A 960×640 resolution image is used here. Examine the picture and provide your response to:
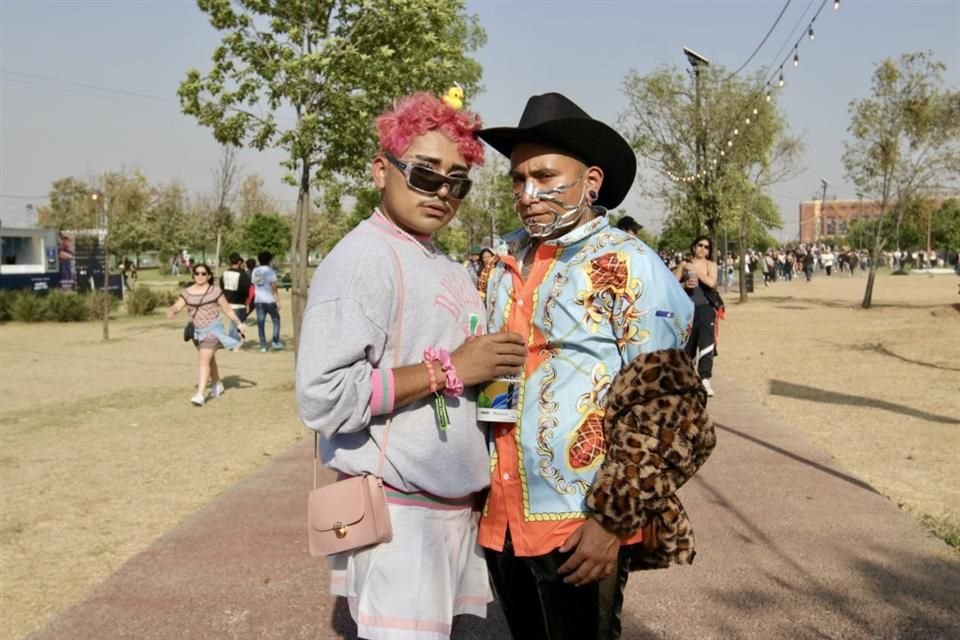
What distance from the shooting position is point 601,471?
2084 millimetres

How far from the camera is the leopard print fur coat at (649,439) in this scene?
6.64 feet

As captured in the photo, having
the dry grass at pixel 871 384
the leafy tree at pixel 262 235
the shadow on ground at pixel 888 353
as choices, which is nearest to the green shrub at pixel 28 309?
the dry grass at pixel 871 384

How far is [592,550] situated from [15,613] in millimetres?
3246

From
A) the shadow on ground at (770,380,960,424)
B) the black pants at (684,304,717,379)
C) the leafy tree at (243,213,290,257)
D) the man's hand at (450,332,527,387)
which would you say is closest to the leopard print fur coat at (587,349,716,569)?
the man's hand at (450,332,527,387)

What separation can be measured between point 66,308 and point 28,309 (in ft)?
2.96

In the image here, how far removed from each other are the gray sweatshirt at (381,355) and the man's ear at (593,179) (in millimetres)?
455

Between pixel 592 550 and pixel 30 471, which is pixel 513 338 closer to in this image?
pixel 592 550

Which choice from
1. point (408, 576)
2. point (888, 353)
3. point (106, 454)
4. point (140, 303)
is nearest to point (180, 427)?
point (106, 454)

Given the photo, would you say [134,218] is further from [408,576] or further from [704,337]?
[408,576]

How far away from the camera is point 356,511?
Answer: 83.4 inches

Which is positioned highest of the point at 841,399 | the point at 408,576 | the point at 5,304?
the point at 408,576

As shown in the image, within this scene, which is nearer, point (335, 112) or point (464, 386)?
point (464, 386)

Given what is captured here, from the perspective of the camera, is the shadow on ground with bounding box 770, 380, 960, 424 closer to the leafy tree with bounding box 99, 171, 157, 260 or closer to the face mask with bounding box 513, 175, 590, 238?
the face mask with bounding box 513, 175, 590, 238

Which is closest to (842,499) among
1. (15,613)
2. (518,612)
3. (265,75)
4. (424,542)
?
(518,612)
